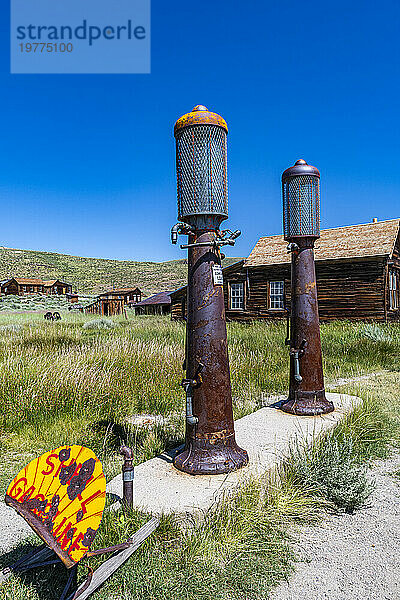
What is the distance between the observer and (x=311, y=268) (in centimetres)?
553

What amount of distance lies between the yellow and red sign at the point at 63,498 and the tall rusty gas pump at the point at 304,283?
3390mm

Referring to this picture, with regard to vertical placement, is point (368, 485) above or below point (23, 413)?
below

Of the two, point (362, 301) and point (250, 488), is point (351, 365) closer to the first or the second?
point (250, 488)

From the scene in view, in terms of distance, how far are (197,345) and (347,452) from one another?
5.61 feet

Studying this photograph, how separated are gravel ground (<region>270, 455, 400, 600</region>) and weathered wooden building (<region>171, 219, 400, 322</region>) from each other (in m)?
14.1

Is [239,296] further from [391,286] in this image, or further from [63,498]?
[63,498]

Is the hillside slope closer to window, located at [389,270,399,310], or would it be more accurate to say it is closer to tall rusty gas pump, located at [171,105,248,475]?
window, located at [389,270,399,310]

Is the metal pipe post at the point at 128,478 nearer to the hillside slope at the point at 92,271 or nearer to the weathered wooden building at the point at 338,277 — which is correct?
the weathered wooden building at the point at 338,277

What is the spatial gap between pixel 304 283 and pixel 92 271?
299 feet

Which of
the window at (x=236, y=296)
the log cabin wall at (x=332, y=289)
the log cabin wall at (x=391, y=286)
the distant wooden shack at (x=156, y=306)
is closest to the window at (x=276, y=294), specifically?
the log cabin wall at (x=332, y=289)

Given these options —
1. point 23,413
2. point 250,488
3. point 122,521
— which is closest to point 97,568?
point 122,521

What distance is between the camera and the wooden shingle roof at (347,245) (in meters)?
17.3

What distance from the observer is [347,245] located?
18.3 m

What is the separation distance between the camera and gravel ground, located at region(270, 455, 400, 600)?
2580mm
